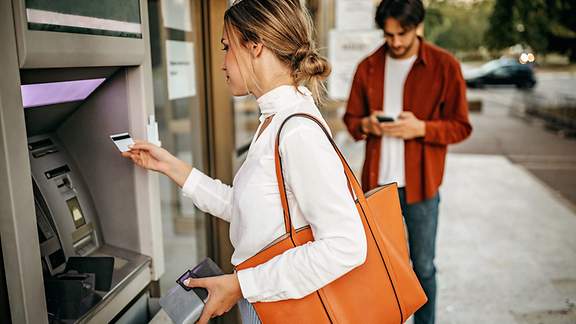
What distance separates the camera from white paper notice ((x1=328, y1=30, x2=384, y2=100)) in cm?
521

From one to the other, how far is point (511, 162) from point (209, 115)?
23.8 feet

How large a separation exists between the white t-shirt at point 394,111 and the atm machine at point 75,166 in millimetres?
1347

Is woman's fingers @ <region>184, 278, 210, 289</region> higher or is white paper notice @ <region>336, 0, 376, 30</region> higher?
white paper notice @ <region>336, 0, 376, 30</region>

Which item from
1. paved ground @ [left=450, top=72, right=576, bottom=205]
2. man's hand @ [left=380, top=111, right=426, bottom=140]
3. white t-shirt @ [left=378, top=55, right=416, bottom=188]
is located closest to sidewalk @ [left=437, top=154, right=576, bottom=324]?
paved ground @ [left=450, top=72, right=576, bottom=205]

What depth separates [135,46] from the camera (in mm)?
1606

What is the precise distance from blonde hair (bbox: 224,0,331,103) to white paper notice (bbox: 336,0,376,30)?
3916 millimetres

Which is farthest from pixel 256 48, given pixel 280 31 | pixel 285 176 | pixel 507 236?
pixel 507 236

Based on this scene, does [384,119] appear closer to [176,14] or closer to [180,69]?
[180,69]

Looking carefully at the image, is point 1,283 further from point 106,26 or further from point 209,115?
point 209,115

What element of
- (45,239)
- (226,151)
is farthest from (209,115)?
(45,239)

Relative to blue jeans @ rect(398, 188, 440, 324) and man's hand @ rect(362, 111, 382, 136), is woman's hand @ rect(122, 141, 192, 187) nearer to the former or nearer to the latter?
man's hand @ rect(362, 111, 382, 136)

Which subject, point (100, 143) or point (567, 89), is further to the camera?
point (567, 89)

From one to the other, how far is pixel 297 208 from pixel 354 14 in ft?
13.7

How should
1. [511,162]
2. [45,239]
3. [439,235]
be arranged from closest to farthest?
[45,239], [439,235], [511,162]
